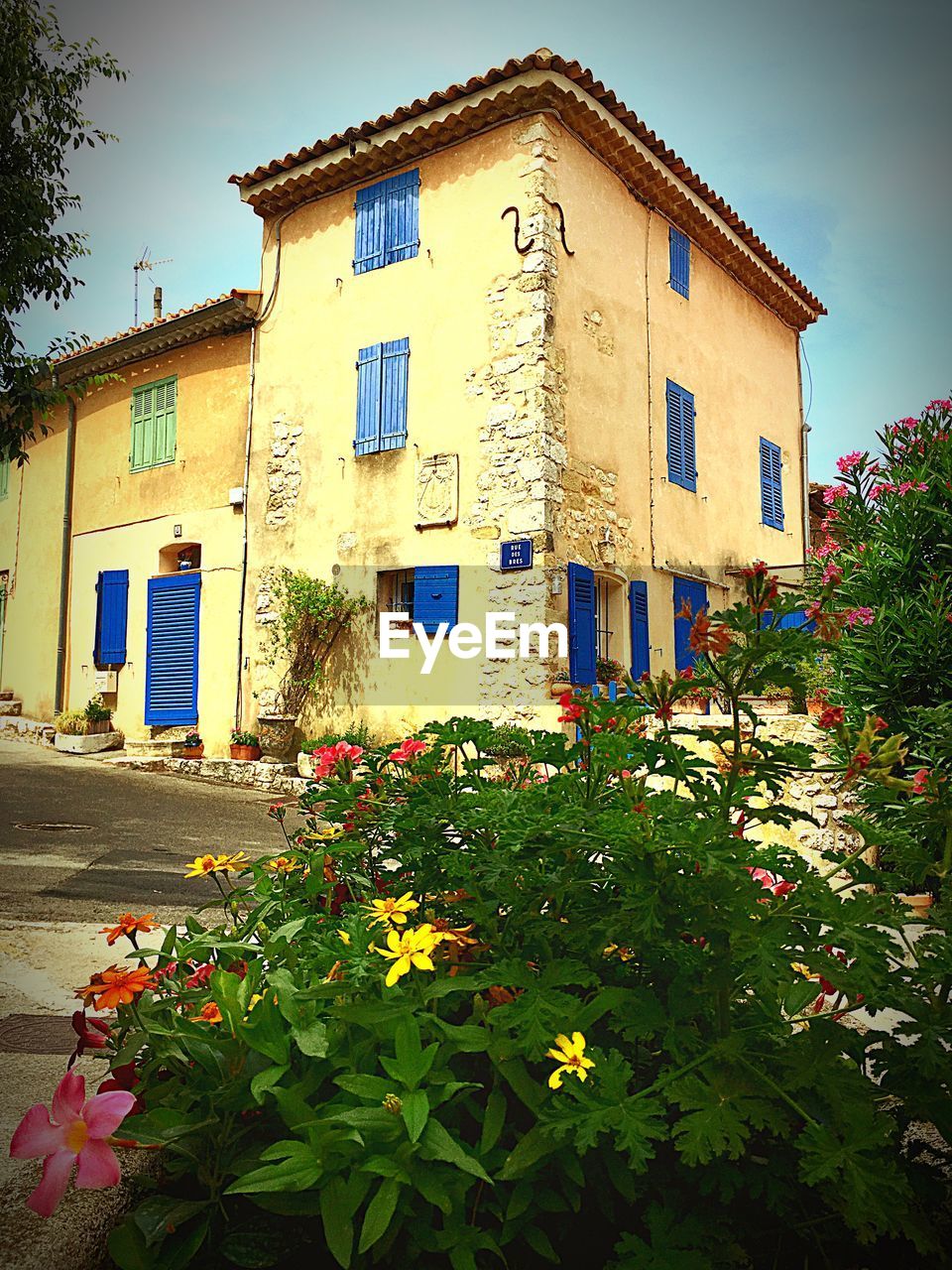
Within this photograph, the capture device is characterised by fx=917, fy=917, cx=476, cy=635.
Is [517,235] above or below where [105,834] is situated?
above

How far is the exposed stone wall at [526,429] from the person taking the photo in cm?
966

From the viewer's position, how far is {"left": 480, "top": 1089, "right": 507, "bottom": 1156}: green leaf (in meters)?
1.35

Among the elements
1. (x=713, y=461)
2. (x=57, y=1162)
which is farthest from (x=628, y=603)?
(x=57, y=1162)

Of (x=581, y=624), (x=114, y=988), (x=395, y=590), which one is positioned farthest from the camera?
(x=395, y=590)

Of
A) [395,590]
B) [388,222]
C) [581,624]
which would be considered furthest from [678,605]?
[388,222]

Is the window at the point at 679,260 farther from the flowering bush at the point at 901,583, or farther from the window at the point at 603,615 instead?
the flowering bush at the point at 901,583

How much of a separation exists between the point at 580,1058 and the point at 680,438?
1188 centimetres

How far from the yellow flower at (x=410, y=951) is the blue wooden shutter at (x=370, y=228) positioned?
11.1 m

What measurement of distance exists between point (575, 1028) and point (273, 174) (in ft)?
41.8

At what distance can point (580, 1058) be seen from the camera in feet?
4.38

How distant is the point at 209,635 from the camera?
1263 cm

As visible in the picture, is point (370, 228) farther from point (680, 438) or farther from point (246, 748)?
point (246, 748)

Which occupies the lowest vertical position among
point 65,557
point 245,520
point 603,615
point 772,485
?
point 603,615
